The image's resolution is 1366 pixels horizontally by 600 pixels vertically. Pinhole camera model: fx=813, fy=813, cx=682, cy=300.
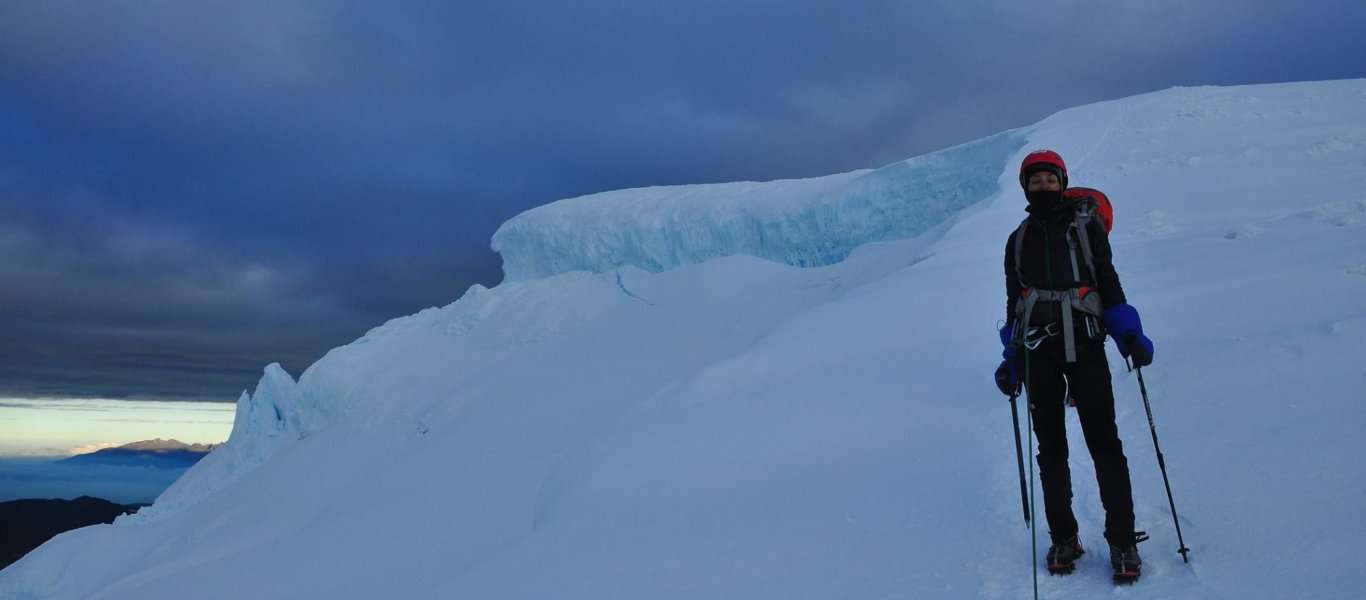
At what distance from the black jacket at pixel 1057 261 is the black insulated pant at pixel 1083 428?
199 millimetres

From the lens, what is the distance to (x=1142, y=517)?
397cm

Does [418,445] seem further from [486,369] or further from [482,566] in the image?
[482,566]

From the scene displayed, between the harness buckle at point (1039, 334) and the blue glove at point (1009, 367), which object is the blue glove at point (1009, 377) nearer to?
the blue glove at point (1009, 367)

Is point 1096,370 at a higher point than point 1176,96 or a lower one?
lower

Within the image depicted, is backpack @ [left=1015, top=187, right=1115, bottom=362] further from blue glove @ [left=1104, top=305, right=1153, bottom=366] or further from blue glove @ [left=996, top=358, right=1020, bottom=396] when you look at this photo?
blue glove @ [left=996, top=358, right=1020, bottom=396]

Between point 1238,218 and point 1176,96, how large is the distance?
9.21 m

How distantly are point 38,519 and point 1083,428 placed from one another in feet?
637

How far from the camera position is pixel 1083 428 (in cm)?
355

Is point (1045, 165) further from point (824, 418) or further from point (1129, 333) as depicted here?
point (824, 418)

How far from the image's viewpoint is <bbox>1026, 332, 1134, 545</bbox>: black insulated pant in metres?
3.44

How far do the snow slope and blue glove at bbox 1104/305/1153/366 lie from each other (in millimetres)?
911

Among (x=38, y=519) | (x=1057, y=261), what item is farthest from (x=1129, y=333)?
(x=38, y=519)

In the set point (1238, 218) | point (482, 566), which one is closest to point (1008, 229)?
point (1238, 218)

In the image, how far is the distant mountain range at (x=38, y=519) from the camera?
12538cm
